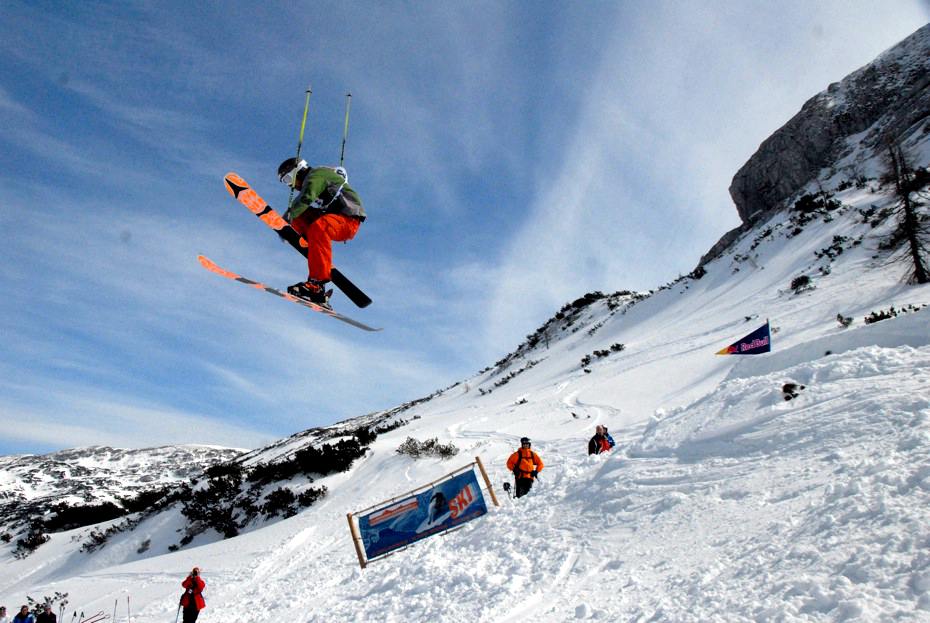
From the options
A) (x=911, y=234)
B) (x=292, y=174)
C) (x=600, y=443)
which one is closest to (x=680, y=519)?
(x=600, y=443)

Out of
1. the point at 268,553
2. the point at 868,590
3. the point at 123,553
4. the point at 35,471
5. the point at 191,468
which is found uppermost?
the point at 35,471

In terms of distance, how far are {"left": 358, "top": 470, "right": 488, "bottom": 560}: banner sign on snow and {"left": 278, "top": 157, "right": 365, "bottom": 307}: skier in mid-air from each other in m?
4.55

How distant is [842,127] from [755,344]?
115 feet

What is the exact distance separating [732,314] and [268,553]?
20.2 m

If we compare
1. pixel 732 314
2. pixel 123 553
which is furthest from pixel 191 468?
pixel 732 314

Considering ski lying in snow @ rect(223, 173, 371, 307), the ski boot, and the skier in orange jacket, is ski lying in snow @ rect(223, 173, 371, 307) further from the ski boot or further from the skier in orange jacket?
the skier in orange jacket

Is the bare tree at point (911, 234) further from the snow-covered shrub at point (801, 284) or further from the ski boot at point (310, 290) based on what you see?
the ski boot at point (310, 290)

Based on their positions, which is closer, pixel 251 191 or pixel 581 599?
pixel 581 599

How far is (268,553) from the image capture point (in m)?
11.9

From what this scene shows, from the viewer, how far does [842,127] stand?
37219 millimetres

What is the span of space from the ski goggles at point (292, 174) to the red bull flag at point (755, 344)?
1160cm

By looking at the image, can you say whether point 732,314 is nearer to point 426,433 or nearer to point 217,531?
point 426,433

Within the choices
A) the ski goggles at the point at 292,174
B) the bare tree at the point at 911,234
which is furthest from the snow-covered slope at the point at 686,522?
the ski goggles at the point at 292,174

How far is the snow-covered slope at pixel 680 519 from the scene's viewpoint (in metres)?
3.90
